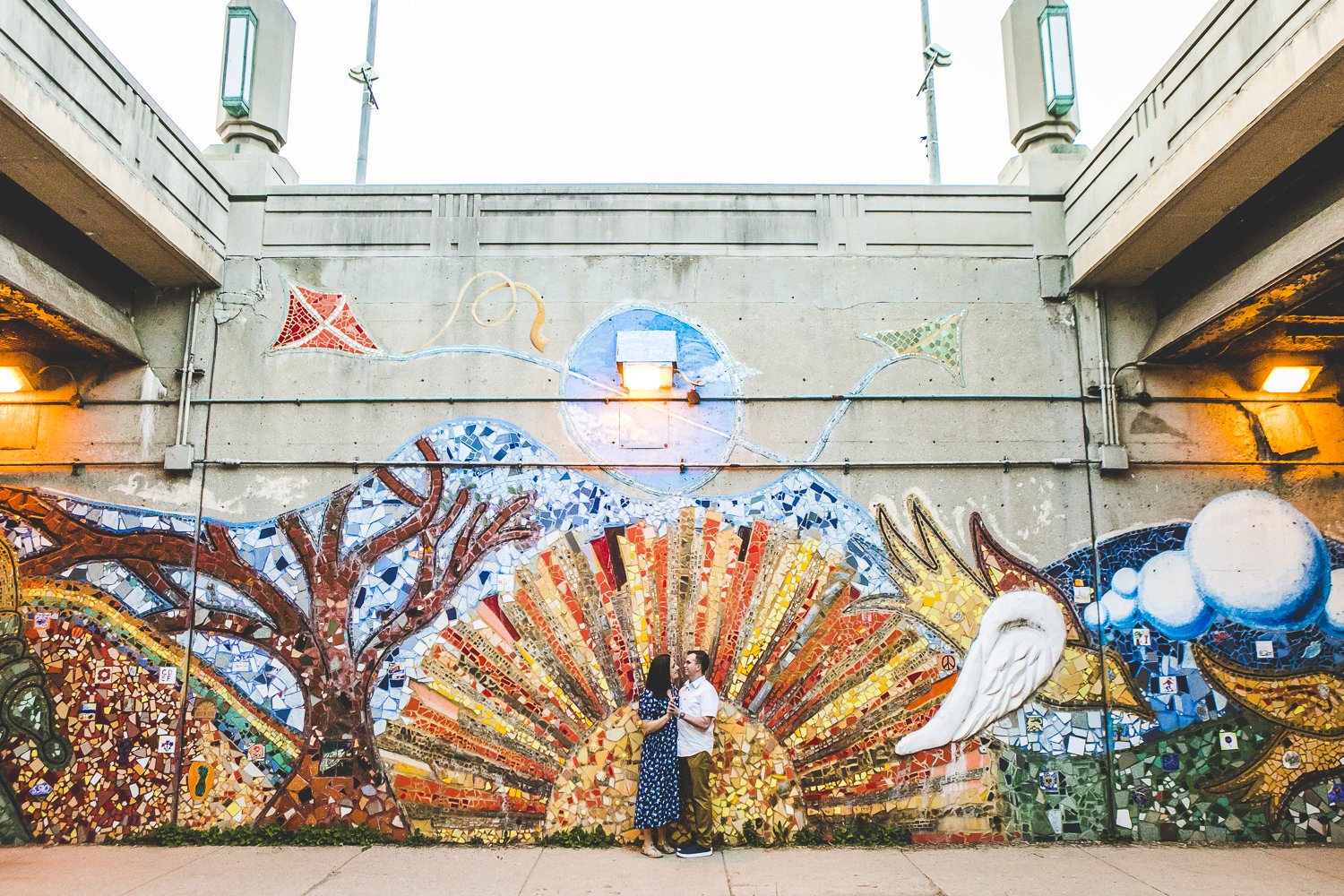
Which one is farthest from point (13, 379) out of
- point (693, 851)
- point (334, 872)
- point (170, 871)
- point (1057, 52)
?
point (1057, 52)

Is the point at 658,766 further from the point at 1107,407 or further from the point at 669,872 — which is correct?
the point at 1107,407

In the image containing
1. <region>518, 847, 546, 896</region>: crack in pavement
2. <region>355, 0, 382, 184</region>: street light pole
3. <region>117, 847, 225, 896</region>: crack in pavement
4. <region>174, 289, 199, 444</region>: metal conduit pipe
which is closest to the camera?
<region>117, 847, 225, 896</region>: crack in pavement

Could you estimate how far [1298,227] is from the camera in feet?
17.5

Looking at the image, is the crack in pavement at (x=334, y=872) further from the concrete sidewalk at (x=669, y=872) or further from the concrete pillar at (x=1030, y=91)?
the concrete pillar at (x=1030, y=91)

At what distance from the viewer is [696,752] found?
5.98 m

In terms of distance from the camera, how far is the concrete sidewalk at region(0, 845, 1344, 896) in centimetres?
524

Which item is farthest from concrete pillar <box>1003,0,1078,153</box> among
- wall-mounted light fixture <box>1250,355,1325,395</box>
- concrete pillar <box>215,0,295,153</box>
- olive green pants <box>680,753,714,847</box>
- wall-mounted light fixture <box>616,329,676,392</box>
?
concrete pillar <box>215,0,295,153</box>

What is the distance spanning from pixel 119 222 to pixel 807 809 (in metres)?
6.22

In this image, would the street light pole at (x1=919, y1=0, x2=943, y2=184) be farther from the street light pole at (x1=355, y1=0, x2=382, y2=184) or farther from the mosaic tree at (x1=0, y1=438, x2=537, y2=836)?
the mosaic tree at (x1=0, y1=438, x2=537, y2=836)

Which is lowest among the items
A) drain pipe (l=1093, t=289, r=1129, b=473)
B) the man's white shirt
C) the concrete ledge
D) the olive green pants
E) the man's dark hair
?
the olive green pants

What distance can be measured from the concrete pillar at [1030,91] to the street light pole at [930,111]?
5.65ft

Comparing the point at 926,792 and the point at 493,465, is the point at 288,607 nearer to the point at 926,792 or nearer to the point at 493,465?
the point at 493,465

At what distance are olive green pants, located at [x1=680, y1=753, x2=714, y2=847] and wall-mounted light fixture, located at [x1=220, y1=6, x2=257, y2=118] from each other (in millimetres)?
6261

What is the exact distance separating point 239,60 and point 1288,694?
31.2ft
